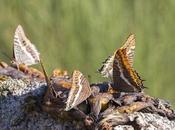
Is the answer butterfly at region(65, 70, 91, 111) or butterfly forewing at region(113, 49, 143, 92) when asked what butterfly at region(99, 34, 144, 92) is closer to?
butterfly forewing at region(113, 49, 143, 92)

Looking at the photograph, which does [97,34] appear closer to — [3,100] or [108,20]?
[108,20]

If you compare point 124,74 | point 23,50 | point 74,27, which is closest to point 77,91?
point 124,74

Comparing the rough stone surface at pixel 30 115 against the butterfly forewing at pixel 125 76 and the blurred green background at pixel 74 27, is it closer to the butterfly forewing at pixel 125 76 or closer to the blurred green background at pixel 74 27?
the butterfly forewing at pixel 125 76

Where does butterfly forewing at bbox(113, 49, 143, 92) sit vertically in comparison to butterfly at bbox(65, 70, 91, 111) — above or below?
above

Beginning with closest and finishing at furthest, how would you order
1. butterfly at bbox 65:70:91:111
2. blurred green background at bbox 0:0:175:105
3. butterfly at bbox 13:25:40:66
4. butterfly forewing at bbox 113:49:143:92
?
butterfly at bbox 65:70:91:111
butterfly forewing at bbox 113:49:143:92
butterfly at bbox 13:25:40:66
blurred green background at bbox 0:0:175:105

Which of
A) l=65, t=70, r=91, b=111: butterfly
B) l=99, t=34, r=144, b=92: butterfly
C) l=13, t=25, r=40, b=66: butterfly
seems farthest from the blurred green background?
l=65, t=70, r=91, b=111: butterfly

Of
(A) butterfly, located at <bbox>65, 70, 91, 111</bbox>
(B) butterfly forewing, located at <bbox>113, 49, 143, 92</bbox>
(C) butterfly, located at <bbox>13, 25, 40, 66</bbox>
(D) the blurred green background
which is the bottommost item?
(A) butterfly, located at <bbox>65, 70, 91, 111</bbox>

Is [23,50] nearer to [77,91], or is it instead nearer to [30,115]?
[30,115]

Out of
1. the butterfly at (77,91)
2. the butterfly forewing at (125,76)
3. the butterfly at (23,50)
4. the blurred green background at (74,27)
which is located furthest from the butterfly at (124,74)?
the blurred green background at (74,27)
